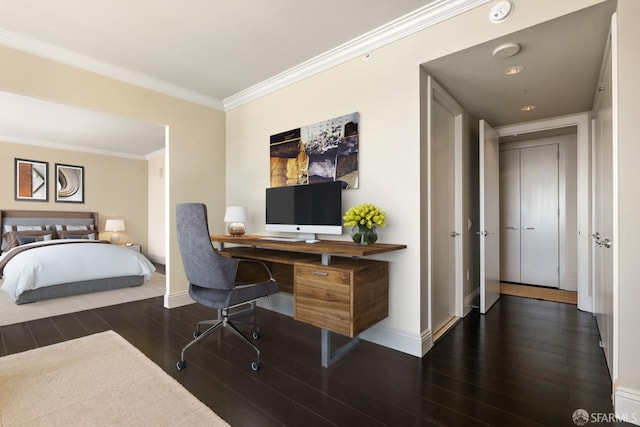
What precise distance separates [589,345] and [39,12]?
4.95m

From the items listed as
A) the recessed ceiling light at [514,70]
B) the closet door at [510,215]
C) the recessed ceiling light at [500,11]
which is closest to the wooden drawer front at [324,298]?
the recessed ceiling light at [500,11]

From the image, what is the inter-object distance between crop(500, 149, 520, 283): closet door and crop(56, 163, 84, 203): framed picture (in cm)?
775

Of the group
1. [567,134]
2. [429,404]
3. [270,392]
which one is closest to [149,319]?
[270,392]

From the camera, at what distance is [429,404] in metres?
1.67

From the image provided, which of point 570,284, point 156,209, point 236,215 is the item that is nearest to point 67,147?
point 156,209

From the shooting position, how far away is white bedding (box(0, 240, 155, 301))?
3459 millimetres

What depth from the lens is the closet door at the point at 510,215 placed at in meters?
4.56

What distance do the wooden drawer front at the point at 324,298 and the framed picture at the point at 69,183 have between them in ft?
19.9

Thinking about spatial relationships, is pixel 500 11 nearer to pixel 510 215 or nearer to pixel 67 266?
pixel 510 215

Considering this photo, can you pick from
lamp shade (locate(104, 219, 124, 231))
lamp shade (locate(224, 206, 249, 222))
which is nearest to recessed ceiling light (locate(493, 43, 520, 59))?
lamp shade (locate(224, 206, 249, 222))

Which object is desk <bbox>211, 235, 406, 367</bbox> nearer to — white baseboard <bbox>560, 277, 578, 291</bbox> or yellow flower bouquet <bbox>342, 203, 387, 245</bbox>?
yellow flower bouquet <bbox>342, 203, 387, 245</bbox>

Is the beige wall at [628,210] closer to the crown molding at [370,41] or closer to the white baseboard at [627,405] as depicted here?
the white baseboard at [627,405]

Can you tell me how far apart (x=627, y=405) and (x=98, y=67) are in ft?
15.3

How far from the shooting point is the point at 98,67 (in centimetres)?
296
